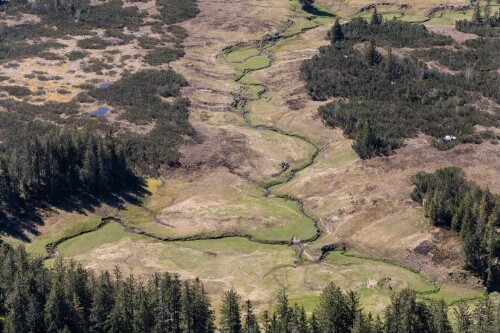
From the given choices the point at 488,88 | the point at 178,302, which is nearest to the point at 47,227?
the point at 178,302

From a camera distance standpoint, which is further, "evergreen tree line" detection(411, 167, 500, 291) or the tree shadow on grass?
the tree shadow on grass

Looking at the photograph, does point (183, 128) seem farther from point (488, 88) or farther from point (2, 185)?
point (488, 88)

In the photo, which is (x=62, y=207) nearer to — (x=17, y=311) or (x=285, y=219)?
(x=17, y=311)

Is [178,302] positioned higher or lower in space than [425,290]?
higher

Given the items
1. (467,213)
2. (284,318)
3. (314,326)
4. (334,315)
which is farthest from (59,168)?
(467,213)

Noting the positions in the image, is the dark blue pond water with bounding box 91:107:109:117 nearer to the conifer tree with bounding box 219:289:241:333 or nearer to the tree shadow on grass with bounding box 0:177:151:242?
the tree shadow on grass with bounding box 0:177:151:242

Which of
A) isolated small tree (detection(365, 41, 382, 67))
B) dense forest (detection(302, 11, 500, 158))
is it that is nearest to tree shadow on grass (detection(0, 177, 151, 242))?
dense forest (detection(302, 11, 500, 158))
